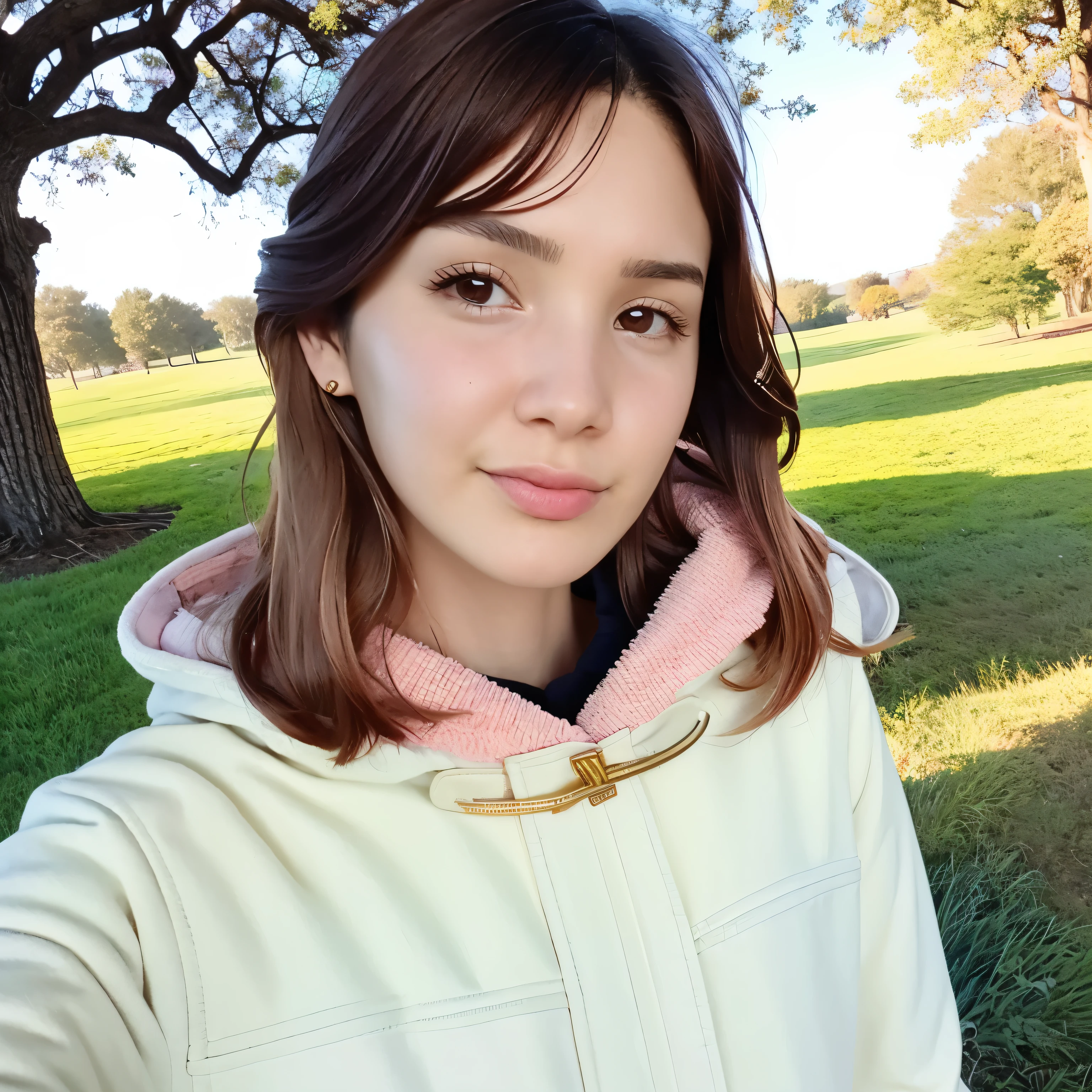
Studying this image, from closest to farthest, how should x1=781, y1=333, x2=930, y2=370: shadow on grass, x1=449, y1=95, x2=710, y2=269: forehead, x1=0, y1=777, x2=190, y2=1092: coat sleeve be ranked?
x1=0, y1=777, x2=190, y2=1092: coat sleeve → x1=449, y1=95, x2=710, y2=269: forehead → x1=781, y1=333, x2=930, y2=370: shadow on grass

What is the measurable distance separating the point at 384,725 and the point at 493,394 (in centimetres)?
29

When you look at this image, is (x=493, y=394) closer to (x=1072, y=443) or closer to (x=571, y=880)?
(x=571, y=880)

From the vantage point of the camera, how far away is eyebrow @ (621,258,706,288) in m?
0.63

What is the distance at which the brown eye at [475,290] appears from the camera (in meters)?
0.64

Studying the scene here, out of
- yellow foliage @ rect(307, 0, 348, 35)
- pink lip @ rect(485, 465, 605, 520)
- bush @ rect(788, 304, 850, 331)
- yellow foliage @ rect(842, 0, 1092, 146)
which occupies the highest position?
yellow foliage @ rect(307, 0, 348, 35)

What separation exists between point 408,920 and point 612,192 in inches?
24.6

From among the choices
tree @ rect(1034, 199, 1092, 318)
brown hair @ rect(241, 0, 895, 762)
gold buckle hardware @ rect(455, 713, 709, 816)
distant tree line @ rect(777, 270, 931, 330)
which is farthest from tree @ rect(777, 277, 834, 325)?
gold buckle hardware @ rect(455, 713, 709, 816)

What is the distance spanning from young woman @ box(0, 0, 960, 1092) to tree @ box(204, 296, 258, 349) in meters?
1.20

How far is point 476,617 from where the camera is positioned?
0.82 m

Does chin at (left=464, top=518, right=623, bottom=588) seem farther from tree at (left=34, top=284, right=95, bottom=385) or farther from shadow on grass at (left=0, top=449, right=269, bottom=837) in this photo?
tree at (left=34, top=284, right=95, bottom=385)

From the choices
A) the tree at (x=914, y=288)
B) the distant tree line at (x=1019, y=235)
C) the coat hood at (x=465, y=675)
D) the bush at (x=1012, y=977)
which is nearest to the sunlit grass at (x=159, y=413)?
the coat hood at (x=465, y=675)

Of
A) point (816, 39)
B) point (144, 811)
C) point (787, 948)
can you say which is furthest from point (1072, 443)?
point (144, 811)

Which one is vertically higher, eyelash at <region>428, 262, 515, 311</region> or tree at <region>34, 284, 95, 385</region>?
tree at <region>34, 284, 95, 385</region>

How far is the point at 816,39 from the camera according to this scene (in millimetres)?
1821
